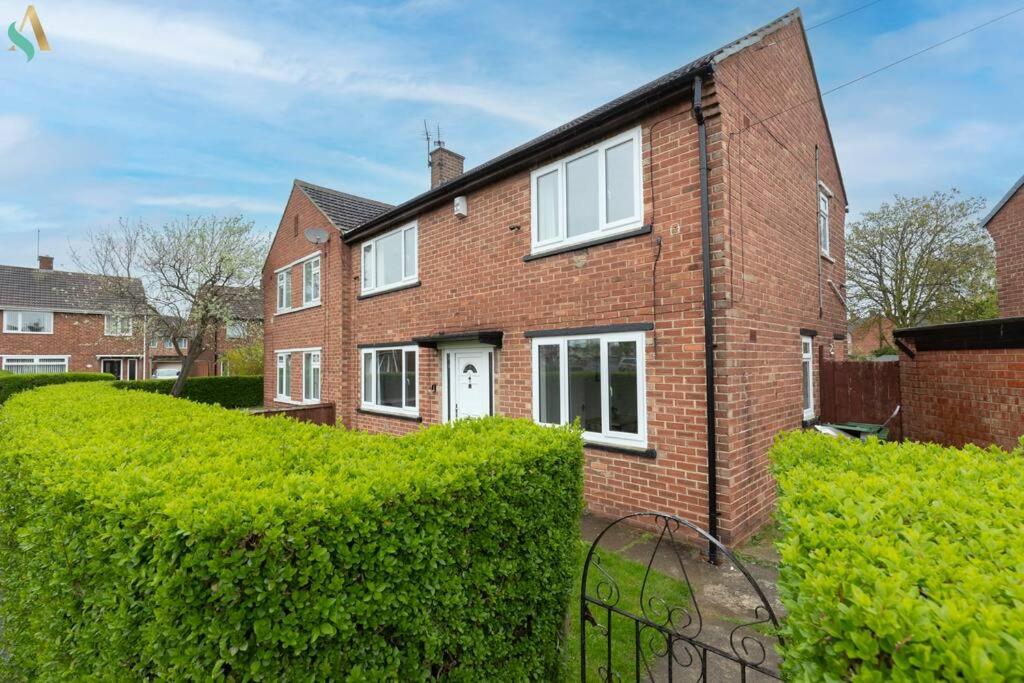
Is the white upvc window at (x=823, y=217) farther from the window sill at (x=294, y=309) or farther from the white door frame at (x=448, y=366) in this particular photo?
the window sill at (x=294, y=309)

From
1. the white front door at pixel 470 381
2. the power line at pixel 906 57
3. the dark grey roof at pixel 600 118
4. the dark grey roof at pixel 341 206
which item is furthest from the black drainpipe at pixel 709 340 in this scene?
the dark grey roof at pixel 341 206

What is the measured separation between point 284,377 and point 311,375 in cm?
244

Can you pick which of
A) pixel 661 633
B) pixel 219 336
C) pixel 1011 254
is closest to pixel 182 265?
pixel 219 336

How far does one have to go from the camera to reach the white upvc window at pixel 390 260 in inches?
382

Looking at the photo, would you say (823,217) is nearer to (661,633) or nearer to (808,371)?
(808,371)

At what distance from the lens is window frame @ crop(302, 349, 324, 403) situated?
12938 mm

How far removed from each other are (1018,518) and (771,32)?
287 inches

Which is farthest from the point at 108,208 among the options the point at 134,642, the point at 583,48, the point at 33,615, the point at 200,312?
the point at 134,642

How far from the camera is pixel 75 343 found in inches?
1066

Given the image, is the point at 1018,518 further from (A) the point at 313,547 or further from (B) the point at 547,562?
(A) the point at 313,547

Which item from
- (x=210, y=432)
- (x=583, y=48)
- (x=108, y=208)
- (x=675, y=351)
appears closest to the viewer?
(x=210, y=432)

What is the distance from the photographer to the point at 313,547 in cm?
174

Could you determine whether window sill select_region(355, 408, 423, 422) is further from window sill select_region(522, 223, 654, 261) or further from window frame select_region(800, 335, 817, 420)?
window frame select_region(800, 335, 817, 420)

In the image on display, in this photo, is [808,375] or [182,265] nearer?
[808,375]
